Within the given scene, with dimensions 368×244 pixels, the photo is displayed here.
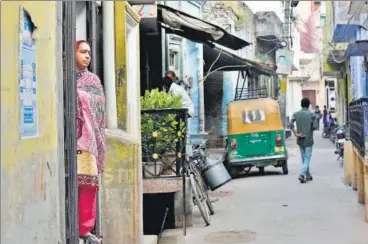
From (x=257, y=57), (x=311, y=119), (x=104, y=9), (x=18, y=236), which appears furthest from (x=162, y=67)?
(x=257, y=57)

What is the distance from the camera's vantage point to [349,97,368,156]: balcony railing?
8.75 metres

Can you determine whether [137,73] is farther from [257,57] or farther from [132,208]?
[257,57]

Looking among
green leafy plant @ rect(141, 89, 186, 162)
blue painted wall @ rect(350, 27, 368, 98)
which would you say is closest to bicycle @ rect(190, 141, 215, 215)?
green leafy plant @ rect(141, 89, 186, 162)

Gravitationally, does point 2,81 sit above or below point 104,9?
below

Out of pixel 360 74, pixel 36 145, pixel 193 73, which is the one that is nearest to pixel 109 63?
pixel 36 145

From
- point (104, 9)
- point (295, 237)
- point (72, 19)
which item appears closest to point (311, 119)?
point (295, 237)

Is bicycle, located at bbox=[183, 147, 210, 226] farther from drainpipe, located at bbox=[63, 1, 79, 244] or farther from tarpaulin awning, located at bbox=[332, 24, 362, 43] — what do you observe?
tarpaulin awning, located at bbox=[332, 24, 362, 43]

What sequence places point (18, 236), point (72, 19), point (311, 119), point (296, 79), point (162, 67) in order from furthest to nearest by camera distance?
1. point (296, 79)
2. point (311, 119)
3. point (162, 67)
4. point (72, 19)
5. point (18, 236)

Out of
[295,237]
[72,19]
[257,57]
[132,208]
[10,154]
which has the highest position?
[257,57]

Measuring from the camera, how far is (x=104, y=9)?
250 inches

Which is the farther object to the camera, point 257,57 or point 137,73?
point 257,57

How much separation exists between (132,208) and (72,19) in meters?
2.69

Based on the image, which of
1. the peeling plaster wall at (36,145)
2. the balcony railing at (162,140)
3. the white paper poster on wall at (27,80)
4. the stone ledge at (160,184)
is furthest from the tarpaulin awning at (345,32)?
the white paper poster on wall at (27,80)

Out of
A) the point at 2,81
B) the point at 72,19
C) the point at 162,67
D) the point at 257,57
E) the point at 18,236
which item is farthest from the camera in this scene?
the point at 257,57
